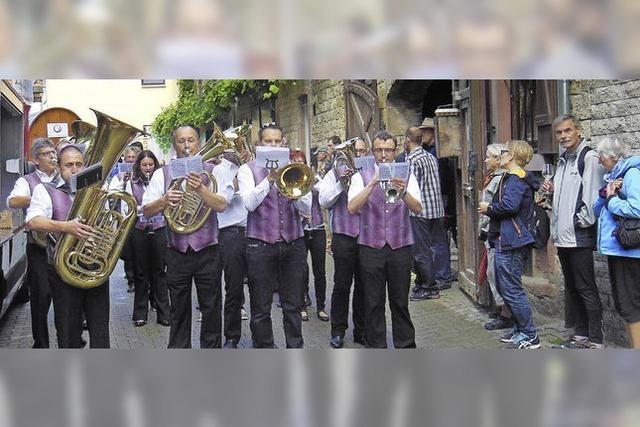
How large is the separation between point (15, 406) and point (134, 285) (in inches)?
38.6

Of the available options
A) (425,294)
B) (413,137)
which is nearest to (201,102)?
(413,137)

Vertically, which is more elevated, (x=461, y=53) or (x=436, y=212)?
(x=461, y=53)

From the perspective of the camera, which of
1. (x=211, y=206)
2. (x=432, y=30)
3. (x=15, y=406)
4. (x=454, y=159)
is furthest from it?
(x=454, y=159)

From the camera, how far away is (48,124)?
198 inches

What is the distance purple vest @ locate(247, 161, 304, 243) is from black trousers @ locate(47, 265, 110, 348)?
2.96 ft

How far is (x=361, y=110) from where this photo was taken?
518 cm

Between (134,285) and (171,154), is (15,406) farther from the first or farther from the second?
(171,154)

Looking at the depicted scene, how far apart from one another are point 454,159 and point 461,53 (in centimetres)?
166

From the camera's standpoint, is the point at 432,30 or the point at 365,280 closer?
the point at 432,30

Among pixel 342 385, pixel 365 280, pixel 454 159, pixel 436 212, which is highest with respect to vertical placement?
pixel 454 159

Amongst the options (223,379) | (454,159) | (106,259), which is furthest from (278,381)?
(454,159)

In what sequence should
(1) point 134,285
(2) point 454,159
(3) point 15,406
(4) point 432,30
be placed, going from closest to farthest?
(4) point 432,30 < (3) point 15,406 < (1) point 134,285 < (2) point 454,159

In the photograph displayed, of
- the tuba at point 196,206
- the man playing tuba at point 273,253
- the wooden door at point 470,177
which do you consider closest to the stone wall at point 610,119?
the wooden door at point 470,177

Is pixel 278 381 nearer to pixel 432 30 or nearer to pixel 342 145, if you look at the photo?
pixel 342 145
